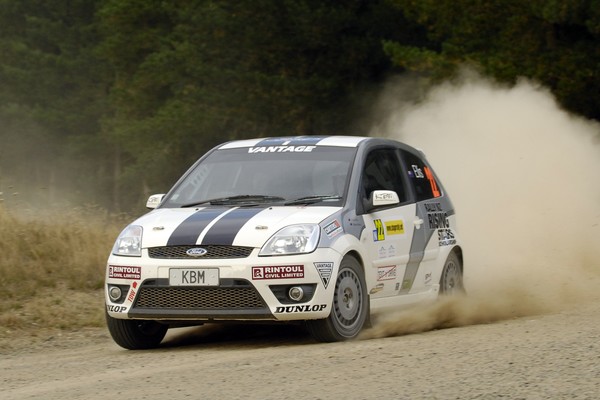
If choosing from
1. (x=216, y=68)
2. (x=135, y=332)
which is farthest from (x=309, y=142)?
(x=216, y=68)

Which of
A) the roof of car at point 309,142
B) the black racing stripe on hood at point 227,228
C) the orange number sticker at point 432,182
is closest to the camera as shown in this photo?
the black racing stripe on hood at point 227,228

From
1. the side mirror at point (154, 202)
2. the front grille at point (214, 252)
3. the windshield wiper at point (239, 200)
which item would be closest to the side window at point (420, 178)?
the windshield wiper at point (239, 200)

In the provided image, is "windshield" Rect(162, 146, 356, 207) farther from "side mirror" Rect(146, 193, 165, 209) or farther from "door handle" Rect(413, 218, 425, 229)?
"door handle" Rect(413, 218, 425, 229)

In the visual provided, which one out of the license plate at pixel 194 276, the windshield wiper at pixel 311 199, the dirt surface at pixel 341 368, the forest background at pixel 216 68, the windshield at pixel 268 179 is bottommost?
the dirt surface at pixel 341 368

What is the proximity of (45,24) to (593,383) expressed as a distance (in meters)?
57.0

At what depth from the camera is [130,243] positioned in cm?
925

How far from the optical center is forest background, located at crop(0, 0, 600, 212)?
99.4 feet

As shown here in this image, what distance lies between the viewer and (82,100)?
59.1 meters

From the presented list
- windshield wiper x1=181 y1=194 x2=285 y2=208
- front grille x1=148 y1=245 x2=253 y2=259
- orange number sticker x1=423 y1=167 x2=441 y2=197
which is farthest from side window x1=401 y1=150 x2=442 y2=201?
front grille x1=148 y1=245 x2=253 y2=259

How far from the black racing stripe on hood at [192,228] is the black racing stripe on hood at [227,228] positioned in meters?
0.09

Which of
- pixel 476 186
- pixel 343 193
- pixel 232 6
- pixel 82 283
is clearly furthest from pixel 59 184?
pixel 343 193

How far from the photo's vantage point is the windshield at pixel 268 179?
9758 mm

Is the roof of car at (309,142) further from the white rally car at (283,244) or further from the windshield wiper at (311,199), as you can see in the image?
the windshield wiper at (311,199)

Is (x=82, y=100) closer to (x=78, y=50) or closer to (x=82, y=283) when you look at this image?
(x=78, y=50)
